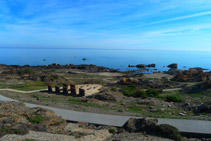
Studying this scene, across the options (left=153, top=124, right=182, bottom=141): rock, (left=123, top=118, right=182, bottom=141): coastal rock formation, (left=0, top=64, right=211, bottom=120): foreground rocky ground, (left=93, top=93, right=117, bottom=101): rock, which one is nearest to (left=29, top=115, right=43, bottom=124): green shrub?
(left=0, top=64, right=211, bottom=120): foreground rocky ground

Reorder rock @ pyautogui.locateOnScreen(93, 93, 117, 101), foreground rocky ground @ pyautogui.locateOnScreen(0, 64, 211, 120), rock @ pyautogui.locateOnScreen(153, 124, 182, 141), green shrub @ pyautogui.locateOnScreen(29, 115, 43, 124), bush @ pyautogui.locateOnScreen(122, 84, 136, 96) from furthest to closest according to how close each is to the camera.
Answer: bush @ pyautogui.locateOnScreen(122, 84, 136, 96), rock @ pyautogui.locateOnScreen(93, 93, 117, 101), foreground rocky ground @ pyautogui.locateOnScreen(0, 64, 211, 120), green shrub @ pyautogui.locateOnScreen(29, 115, 43, 124), rock @ pyautogui.locateOnScreen(153, 124, 182, 141)

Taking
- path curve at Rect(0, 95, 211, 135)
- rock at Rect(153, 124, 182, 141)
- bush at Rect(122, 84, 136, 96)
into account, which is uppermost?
rock at Rect(153, 124, 182, 141)

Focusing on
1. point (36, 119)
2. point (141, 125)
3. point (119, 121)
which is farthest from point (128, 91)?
point (36, 119)

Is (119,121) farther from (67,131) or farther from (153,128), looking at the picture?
(67,131)

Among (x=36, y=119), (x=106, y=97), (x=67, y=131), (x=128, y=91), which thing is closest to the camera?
(x=67, y=131)

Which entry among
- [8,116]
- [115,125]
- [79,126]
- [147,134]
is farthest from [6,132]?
[147,134]

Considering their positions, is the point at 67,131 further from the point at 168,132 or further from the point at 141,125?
the point at 168,132

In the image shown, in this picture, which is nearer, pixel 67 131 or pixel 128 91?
pixel 67 131

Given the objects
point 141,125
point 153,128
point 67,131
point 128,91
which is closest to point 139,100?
point 128,91

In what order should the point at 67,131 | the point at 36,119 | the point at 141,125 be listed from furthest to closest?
the point at 36,119
the point at 67,131
the point at 141,125

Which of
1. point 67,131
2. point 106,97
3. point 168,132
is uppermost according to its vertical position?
point 168,132

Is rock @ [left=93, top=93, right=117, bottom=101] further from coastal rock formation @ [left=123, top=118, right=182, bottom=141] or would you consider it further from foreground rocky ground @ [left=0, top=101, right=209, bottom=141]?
coastal rock formation @ [left=123, top=118, right=182, bottom=141]

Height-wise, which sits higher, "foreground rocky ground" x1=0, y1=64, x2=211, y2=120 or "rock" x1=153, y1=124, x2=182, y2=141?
"rock" x1=153, y1=124, x2=182, y2=141

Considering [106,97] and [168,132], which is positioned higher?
[168,132]
